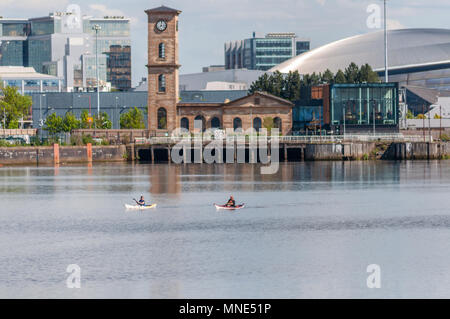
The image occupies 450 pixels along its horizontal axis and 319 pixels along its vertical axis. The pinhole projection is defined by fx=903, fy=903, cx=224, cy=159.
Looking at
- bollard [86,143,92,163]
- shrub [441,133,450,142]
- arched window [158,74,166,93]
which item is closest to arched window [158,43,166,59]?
arched window [158,74,166,93]

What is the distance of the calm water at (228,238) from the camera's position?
160ft

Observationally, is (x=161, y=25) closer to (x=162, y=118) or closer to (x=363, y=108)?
(x=162, y=118)

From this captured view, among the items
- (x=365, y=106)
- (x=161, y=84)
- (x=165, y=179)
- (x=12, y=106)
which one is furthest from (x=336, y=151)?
(x=12, y=106)

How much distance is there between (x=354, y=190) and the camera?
98125 mm

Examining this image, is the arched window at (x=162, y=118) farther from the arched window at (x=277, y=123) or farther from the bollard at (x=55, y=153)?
the bollard at (x=55, y=153)

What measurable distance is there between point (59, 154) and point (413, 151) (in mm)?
56808

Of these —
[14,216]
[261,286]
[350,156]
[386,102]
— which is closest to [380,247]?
[261,286]

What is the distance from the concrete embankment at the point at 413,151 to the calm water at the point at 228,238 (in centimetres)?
3349

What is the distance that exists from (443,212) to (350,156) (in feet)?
215

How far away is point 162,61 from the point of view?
16312cm

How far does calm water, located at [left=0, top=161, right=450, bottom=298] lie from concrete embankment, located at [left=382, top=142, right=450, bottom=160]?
33489 millimetres

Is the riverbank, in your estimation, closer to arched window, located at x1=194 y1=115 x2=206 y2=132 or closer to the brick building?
the brick building

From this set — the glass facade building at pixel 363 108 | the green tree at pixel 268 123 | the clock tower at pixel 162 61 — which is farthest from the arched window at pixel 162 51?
the glass facade building at pixel 363 108

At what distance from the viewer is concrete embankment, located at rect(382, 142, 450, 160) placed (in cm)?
14538
